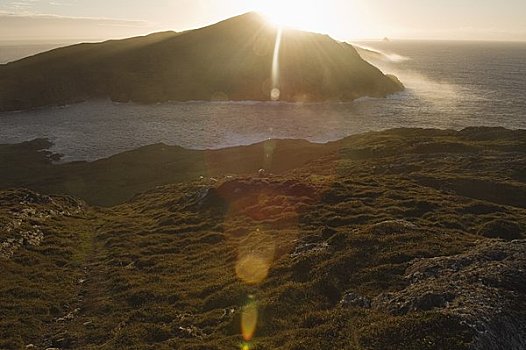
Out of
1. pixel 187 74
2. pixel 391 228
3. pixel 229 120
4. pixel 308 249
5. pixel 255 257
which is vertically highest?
pixel 187 74

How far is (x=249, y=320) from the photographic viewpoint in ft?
77.5

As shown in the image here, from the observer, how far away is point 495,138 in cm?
8062

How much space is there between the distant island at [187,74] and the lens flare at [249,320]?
425 feet

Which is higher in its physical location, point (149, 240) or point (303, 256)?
point (303, 256)

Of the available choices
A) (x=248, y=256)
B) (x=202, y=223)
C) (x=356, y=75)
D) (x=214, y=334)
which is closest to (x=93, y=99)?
(x=356, y=75)

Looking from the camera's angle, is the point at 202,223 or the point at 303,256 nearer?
the point at 303,256

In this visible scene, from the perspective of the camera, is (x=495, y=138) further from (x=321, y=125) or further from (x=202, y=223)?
(x=202, y=223)

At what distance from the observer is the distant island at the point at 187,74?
146 m

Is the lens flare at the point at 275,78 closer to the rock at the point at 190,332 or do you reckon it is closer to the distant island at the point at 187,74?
the distant island at the point at 187,74

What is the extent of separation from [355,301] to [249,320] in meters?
5.93

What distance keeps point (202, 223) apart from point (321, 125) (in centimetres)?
7885

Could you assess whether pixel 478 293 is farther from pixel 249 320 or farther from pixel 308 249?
pixel 308 249

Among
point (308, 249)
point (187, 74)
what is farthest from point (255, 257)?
point (187, 74)

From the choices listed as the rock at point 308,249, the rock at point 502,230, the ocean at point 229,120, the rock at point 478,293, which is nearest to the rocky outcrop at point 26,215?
the rock at point 308,249
